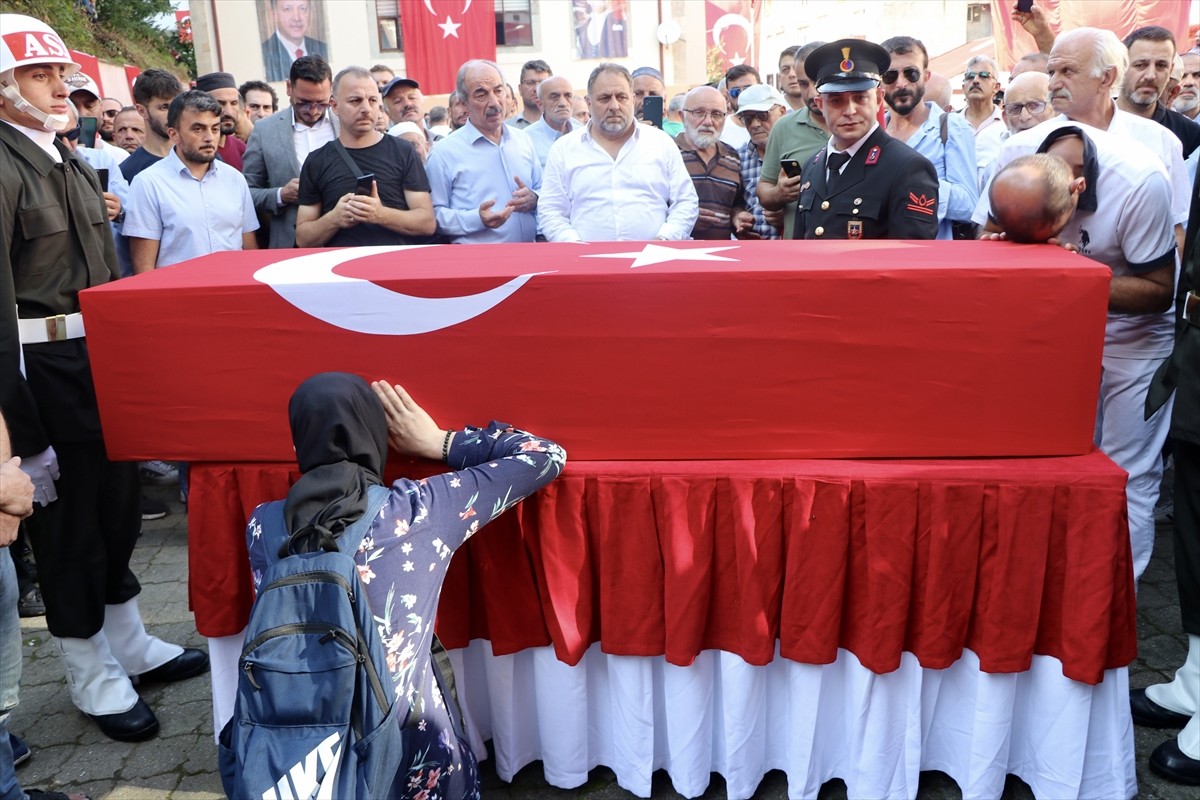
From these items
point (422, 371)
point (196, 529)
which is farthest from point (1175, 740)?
point (196, 529)

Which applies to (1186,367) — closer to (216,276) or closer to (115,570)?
(216,276)

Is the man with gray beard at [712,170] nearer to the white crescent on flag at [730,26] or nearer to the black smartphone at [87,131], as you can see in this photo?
the black smartphone at [87,131]

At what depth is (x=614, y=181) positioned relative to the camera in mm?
3871

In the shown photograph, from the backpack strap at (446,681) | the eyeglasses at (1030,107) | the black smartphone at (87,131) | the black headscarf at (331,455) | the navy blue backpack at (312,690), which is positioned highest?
the black smartphone at (87,131)

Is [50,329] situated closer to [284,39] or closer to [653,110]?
[653,110]

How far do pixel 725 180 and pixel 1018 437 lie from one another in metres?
2.88

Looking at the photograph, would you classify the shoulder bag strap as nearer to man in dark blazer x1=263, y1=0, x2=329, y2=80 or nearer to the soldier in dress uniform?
the soldier in dress uniform

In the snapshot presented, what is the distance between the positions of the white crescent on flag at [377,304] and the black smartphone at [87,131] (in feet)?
15.1

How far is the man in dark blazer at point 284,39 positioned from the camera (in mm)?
23641

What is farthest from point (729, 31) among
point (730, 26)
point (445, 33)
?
point (445, 33)

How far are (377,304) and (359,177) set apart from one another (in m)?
1.85

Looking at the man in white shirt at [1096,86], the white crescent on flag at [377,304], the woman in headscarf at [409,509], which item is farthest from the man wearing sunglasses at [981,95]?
the woman in headscarf at [409,509]

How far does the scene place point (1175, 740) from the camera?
232 centimetres

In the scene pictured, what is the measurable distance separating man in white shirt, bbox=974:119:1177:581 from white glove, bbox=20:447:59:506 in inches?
98.1
